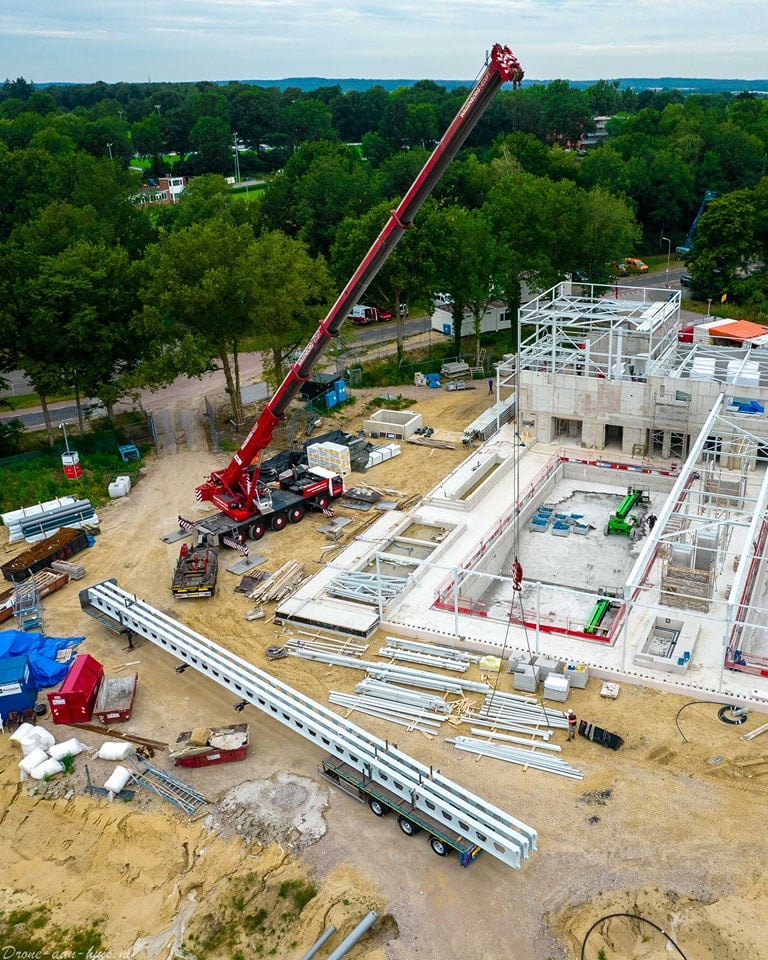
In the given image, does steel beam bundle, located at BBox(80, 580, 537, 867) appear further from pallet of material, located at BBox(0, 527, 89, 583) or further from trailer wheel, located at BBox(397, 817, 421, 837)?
pallet of material, located at BBox(0, 527, 89, 583)

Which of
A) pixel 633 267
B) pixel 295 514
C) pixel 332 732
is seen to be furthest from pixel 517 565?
pixel 633 267

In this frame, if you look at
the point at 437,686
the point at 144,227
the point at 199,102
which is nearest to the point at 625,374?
the point at 437,686

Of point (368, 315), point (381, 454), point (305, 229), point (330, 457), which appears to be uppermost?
point (305, 229)

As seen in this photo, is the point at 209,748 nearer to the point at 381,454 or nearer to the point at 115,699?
the point at 115,699

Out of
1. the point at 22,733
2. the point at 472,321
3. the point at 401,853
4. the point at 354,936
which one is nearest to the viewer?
the point at 354,936

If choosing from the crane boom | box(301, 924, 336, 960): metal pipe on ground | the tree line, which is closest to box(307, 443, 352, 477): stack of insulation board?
the crane boom

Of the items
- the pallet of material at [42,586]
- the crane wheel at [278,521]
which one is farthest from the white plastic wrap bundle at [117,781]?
the crane wheel at [278,521]

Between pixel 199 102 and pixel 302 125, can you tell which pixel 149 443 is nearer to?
pixel 302 125
